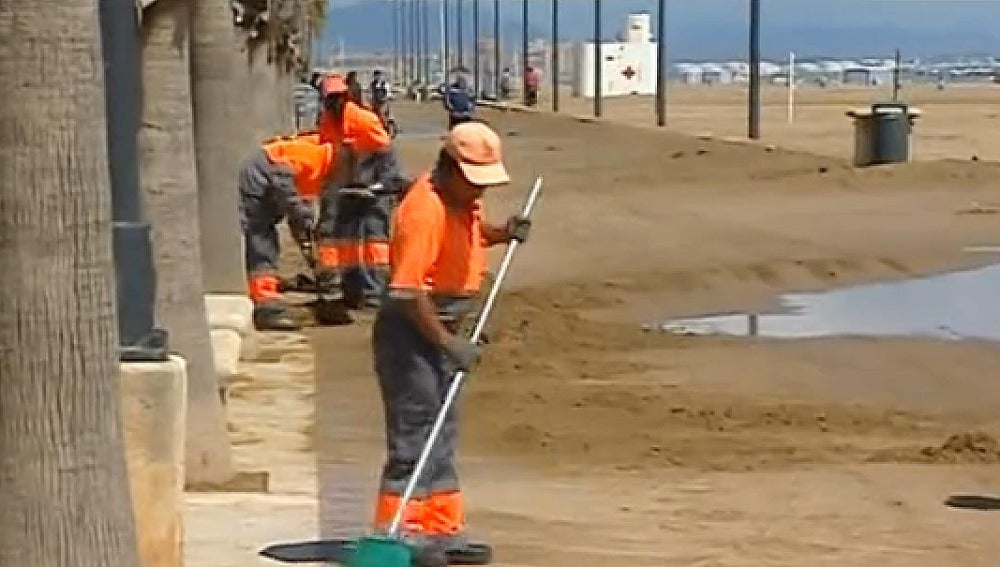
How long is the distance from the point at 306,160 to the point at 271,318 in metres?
1.37

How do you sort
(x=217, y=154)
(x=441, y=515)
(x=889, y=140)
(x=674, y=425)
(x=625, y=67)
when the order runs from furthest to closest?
(x=625, y=67) < (x=889, y=140) < (x=217, y=154) < (x=674, y=425) < (x=441, y=515)

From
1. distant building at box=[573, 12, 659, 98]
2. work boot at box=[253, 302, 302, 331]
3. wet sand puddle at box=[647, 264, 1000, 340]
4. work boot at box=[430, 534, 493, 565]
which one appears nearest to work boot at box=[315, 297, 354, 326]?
work boot at box=[253, 302, 302, 331]

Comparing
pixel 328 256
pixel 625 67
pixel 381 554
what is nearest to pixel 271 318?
pixel 328 256

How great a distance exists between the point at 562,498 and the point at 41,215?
5351 mm

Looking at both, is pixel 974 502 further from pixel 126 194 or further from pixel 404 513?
pixel 126 194

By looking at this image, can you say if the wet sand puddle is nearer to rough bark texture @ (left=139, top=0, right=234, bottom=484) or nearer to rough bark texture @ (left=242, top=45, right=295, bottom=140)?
rough bark texture @ (left=242, top=45, right=295, bottom=140)

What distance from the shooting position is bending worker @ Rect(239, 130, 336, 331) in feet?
61.1

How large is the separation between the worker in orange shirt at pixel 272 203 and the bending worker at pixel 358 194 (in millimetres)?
149

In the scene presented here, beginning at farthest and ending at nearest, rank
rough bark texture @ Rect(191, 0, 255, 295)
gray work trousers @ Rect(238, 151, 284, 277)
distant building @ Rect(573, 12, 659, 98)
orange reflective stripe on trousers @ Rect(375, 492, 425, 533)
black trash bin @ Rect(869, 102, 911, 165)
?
distant building @ Rect(573, 12, 659, 98)
black trash bin @ Rect(869, 102, 911, 165)
gray work trousers @ Rect(238, 151, 284, 277)
rough bark texture @ Rect(191, 0, 255, 295)
orange reflective stripe on trousers @ Rect(375, 492, 425, 533)

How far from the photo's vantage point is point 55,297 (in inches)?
255

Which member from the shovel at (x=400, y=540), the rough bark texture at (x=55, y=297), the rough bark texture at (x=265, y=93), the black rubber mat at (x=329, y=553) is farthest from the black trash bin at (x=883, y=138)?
the rough bark texture at (x=55, y=297)

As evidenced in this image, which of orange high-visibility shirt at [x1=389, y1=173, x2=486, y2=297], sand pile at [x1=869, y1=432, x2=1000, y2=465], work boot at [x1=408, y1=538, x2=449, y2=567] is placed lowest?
sand pile at [x1=869, y1=432, x2=1000, y2=465]

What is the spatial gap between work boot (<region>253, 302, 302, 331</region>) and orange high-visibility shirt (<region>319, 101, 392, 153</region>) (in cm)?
135

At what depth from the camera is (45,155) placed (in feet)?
21.0
